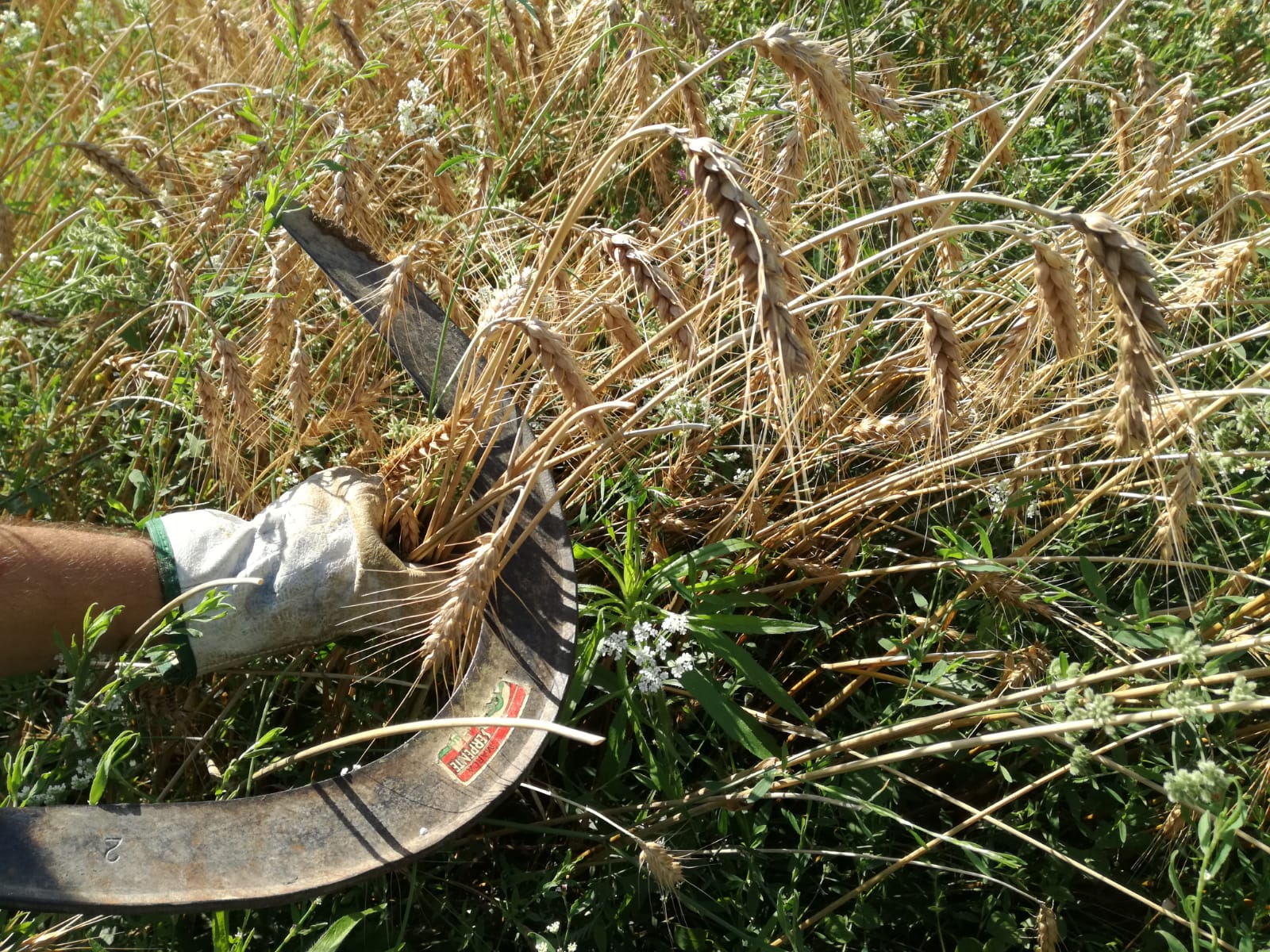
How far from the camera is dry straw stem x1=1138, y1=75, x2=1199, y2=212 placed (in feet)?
6.16

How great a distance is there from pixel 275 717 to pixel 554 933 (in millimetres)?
862

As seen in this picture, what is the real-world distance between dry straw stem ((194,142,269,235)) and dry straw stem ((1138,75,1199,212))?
1.99 metres

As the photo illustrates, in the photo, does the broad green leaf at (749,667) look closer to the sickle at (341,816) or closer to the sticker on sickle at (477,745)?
the sickle at (341,816)

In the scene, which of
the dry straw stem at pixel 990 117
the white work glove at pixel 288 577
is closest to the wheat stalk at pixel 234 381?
the white work glove at pixel 288 577

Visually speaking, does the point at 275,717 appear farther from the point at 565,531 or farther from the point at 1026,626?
the point at 1026,626

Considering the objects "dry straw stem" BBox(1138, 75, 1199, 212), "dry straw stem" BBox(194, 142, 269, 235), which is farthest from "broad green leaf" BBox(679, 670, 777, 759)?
"dry straw stem" BBox(194, 142, 269, 235)

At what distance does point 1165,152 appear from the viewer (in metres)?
1.90

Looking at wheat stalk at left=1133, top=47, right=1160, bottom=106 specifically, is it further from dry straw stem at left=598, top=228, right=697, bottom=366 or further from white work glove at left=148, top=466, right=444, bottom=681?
white work glove at left=148, top=466, right=444, bottom=681

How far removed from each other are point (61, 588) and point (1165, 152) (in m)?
2.43

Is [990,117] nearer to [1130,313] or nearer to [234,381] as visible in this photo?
[1130,313]

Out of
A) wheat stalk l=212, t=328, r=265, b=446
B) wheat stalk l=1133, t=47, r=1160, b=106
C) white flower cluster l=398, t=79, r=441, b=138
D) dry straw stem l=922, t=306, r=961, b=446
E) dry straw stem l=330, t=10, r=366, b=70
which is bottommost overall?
dry straw stem l=922, t=306, r=961, b=446

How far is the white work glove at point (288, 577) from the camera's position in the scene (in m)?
1.88

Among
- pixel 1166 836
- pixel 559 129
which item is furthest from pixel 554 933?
pixel 559 129

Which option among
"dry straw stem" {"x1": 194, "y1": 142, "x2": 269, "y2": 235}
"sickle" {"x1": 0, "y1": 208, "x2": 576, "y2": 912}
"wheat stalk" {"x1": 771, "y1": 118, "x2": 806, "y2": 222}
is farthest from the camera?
"dry straw stem" {"x1": 194, "y1": 142, "x2": 269, "y2": 235}
